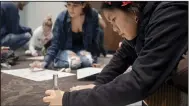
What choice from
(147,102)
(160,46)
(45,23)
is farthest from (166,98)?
(45,23)

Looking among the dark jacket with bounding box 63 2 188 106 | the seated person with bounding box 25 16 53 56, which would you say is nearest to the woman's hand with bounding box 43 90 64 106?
the dark jacket with bounding box 63 2 188 106

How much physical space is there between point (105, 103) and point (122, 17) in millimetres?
152

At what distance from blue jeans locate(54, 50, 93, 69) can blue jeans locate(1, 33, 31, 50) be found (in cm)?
10

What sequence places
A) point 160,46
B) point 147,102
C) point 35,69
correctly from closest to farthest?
1. point 160,46
2. point 147,102
3. point 35,69

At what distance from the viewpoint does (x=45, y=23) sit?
496 mm

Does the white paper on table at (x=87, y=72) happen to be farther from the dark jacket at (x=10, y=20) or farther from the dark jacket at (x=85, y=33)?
the dark jacket at (x=10, y=20)

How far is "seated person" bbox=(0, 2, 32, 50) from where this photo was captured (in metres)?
0.50

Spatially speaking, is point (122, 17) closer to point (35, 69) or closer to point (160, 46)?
point (160, 46)

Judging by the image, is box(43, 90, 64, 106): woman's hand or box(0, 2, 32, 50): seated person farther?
box(0, 2, 32, 50): seated person

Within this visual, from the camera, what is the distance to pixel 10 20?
0.52 meters

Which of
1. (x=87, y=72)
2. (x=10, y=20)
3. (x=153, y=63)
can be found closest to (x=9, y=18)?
(x=10, y=20)

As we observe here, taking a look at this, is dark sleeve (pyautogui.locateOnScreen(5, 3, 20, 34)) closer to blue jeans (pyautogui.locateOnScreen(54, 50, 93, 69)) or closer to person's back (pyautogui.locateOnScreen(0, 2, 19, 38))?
person's back (pyautogui.locateOnScreen(0, 2, 19, 38))

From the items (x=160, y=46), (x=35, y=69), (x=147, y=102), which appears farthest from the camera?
(x=35, y=69)

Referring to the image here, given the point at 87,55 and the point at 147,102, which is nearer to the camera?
the point at 147,102
